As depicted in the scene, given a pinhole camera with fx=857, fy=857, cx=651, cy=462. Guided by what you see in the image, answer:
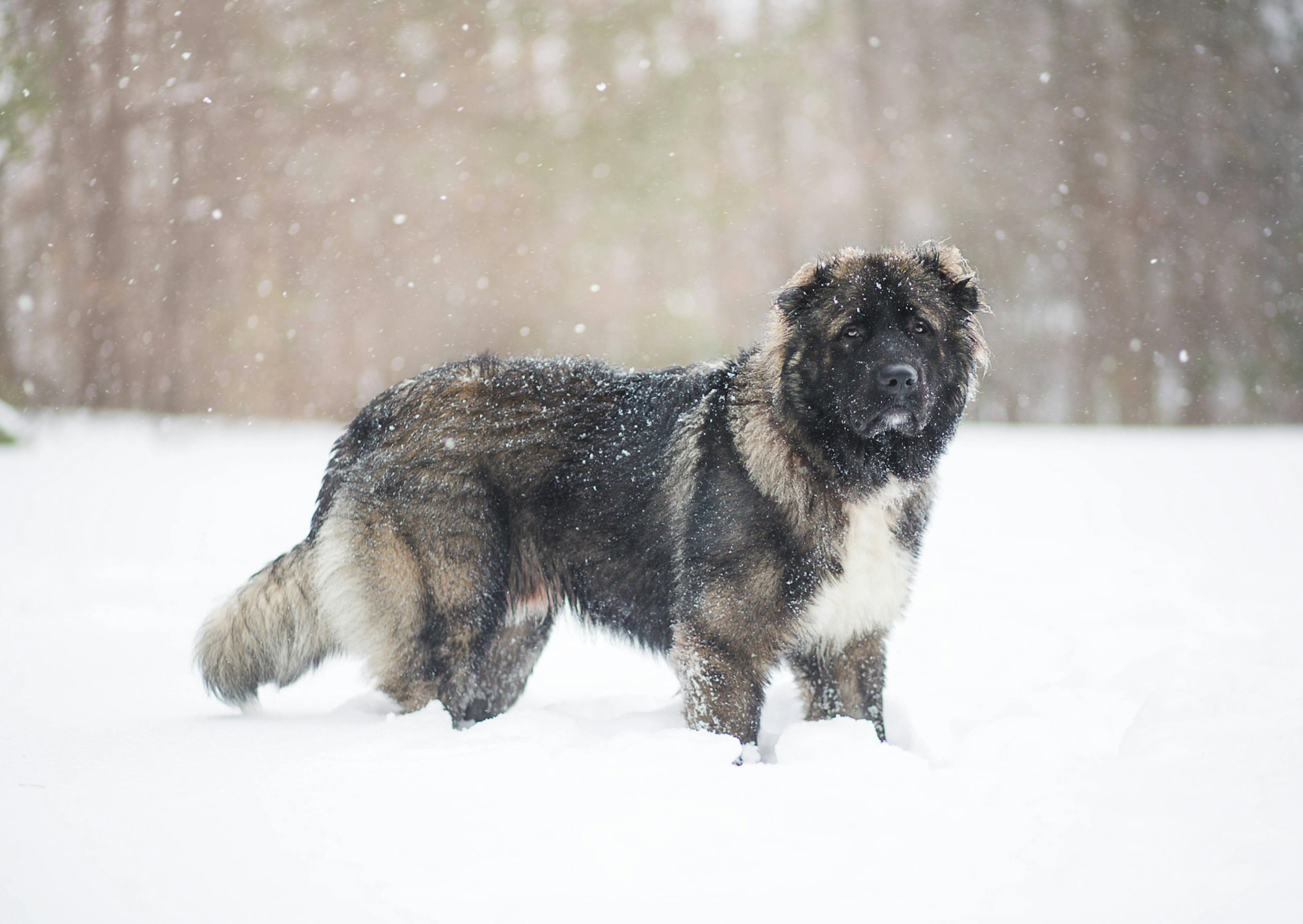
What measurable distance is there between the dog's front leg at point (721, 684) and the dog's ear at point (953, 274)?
5.47ft

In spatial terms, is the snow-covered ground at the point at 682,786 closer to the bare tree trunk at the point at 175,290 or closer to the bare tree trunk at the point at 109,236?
the bare tree trunk at the point at 175,290

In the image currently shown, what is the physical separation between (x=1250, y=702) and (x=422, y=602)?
3.12m

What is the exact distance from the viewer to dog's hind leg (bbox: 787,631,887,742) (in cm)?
347

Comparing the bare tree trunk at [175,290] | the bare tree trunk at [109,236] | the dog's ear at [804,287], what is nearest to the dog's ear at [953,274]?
the dog's ear at [804,287]

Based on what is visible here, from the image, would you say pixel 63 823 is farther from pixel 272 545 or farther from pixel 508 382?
pixel 272 545

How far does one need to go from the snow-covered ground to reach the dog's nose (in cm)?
123

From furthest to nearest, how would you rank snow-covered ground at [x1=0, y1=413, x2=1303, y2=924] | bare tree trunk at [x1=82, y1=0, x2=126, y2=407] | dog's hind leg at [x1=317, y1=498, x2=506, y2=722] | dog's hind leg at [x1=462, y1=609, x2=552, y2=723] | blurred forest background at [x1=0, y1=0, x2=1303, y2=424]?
blurred forest background at [x1=0, y1=0, x2=1303, y2=424], bare tree trunk at [x1=82, y1=0, x2=126, y2=407], dog's hind leg at [x1=462, y1=609, x2=552, y2=723], dog's hind leg at [x1=317, y1=498, x2=506, y2=722], snow-covered ground at [x1=0, y1=413, x2=1303, y2=924]

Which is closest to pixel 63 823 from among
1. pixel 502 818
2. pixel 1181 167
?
pixel 502 818

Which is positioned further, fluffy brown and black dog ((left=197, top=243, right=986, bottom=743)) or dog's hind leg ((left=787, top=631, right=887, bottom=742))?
dog's hind leg ((left=787, top=631, right=887, bottom=742))

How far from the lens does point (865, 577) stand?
10.5 ft

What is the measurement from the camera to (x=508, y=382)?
3.61m

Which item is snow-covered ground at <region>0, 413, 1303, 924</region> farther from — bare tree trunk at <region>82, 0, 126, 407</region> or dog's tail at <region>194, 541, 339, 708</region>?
bare tree trunk at <region>82, 0, 126, 407</region>

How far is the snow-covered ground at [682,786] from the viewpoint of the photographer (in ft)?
6.59

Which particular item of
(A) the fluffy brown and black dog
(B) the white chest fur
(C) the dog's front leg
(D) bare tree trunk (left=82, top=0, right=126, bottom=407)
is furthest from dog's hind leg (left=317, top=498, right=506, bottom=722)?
(D) bare tree trunk (left=82, top=0, right=126, bottom=407)
